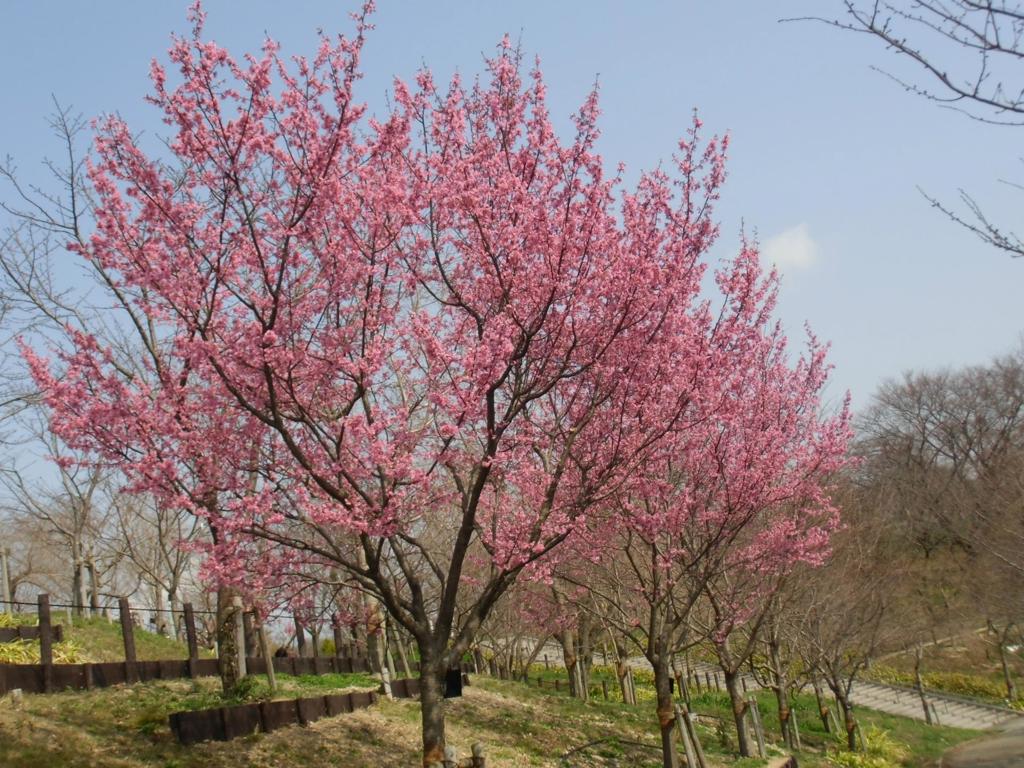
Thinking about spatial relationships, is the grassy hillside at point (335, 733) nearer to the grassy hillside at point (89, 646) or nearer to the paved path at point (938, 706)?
the grassy hillside at point (89, 646)

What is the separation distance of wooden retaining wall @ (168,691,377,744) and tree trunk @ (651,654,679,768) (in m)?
4.75

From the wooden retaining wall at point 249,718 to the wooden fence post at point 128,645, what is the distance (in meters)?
2.30

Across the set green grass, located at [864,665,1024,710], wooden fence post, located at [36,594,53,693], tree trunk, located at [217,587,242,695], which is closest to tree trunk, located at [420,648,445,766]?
tree trunk, located at [217,587,242,695]

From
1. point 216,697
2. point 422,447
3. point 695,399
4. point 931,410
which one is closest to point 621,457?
point 695,399

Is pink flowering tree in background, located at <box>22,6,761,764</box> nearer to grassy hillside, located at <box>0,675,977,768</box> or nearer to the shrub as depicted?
grassy hillside, located at <box>0,675,977,768</box>

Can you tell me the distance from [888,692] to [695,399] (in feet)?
103

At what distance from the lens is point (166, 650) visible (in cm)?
1931

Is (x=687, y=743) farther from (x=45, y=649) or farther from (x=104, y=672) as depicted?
(x=45, y=649)

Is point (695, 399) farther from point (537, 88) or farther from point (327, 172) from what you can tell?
point (327, 172)

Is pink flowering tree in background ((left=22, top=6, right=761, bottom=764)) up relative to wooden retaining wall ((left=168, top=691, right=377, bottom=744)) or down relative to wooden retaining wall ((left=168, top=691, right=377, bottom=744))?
up

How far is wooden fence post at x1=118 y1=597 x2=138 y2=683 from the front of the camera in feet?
40.5

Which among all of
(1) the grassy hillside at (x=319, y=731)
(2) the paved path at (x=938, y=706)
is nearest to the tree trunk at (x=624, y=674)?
(1) the grassy hillside at (x=319, y=731)

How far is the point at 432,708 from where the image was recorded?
8445mm

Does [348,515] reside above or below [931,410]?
below
